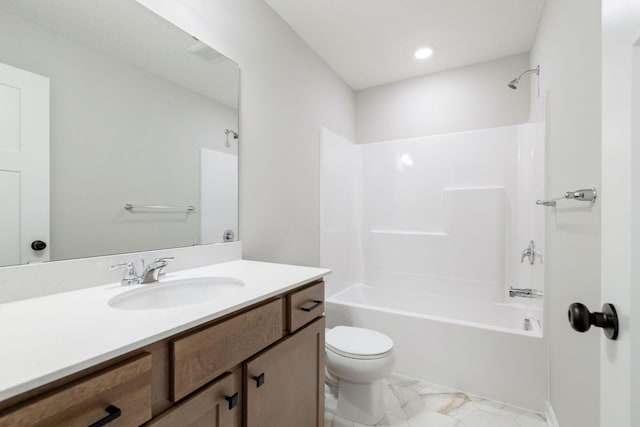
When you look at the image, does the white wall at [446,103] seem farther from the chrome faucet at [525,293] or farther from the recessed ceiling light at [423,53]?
the chrome faucet at [525,293]

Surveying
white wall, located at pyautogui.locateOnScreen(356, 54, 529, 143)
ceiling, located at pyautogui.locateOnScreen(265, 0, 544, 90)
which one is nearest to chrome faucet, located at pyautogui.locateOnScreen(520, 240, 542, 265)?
white wall, located at pyautogui.locateOnScreen(356, 54, 529, 143)

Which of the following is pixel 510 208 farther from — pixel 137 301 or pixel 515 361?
pixel 137 301

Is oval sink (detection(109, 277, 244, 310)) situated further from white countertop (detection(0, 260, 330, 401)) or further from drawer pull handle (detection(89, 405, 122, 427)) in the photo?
drawer pull handle (detection(89, 405, 122, 427))

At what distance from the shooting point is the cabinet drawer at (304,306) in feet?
3.64

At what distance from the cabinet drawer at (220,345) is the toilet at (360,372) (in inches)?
29.8

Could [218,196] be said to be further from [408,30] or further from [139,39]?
[408,30]

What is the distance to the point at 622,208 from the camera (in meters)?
0.50

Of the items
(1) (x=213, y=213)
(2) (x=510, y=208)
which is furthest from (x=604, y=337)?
(2) (x=510, y=208)

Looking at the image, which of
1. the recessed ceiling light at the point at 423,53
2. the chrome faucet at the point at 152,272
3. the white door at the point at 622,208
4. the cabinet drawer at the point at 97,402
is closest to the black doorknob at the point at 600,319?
the white door at the point at 622,208

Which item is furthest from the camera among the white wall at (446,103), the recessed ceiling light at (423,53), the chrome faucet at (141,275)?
the white wall at (446,103)

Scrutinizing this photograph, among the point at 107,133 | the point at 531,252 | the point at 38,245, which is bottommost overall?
the point at 531,252

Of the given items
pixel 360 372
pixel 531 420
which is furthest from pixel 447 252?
pixel 360 372

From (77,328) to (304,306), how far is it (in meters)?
0.72

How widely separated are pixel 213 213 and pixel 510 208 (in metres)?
2.38
